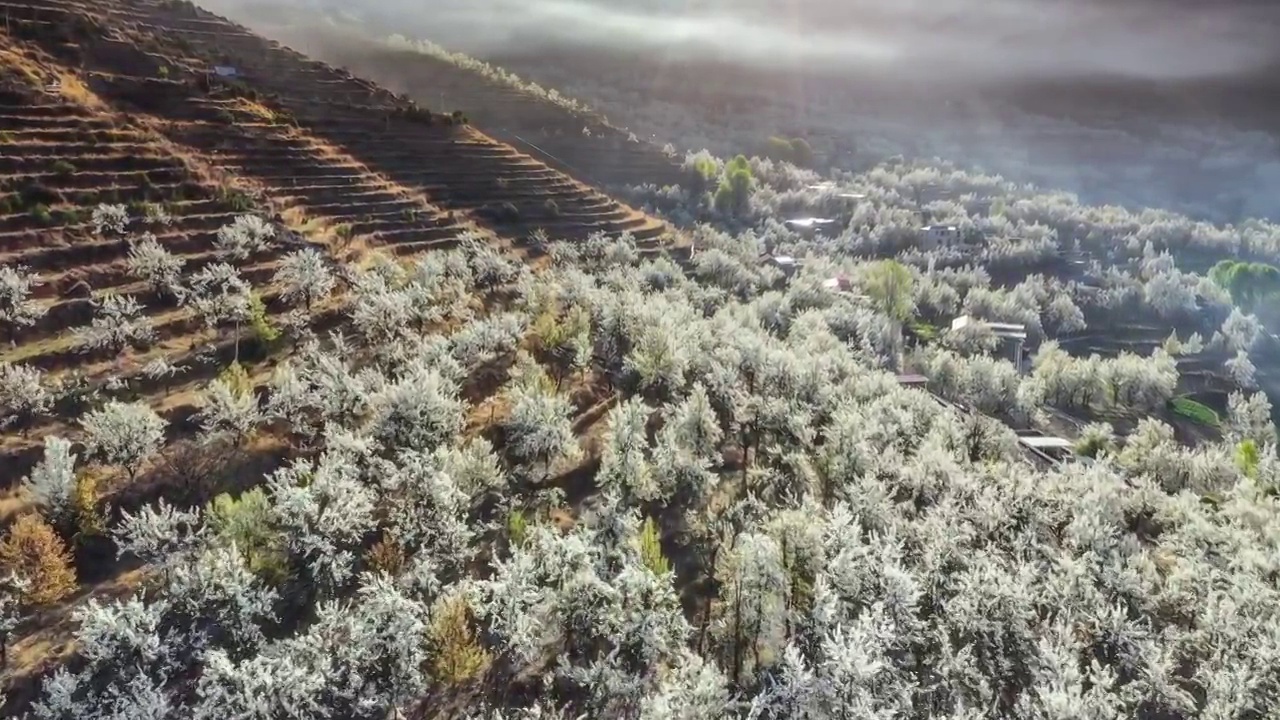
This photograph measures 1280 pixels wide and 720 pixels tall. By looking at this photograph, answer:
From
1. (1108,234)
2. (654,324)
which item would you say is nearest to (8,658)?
(654,324)

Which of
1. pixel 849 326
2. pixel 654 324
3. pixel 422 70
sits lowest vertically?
pixel 849 326

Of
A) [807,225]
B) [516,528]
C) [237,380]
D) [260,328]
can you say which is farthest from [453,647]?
[807,225]

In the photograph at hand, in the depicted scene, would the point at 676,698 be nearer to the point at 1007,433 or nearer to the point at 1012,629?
the point at 1012,629

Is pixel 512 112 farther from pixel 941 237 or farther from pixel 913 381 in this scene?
pixel 913 381

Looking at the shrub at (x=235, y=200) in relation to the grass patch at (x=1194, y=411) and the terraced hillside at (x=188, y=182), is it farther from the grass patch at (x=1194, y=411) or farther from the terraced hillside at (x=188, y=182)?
the grass patch at (x=1194, y=411)

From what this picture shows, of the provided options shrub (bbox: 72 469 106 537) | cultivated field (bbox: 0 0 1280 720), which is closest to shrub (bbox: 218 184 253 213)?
cultivated field (bbox: 0 0 1280 720)

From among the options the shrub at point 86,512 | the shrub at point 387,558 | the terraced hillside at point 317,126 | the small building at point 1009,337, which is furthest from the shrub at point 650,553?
the small building at point 1009,337
